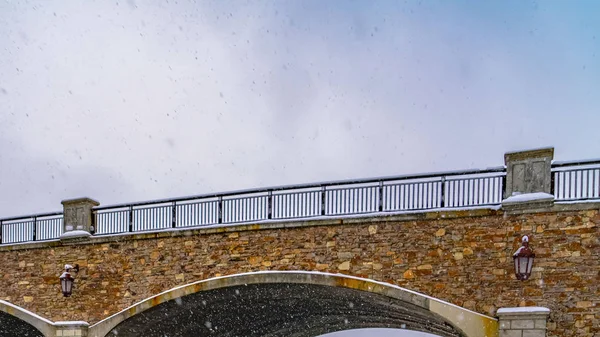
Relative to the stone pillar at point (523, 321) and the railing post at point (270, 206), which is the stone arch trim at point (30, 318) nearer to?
the railing post at point (270, 206)

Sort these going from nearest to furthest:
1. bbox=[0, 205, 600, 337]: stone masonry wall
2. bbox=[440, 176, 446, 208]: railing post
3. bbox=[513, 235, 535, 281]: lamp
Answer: bbox=[513, 235, 535, 281]: lamp < bbox=[0, 205, 600, 337]: stone masonry wall < bbox=[440, 176, 446, 208]: railing post

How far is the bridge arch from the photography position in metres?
11.9

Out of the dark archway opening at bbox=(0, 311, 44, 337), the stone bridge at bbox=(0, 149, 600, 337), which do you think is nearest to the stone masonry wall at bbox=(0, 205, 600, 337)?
the stone bridge at bbox=(0, 149, 600, 337)

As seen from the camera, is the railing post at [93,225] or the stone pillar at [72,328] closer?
the stone pillar at [72,328]

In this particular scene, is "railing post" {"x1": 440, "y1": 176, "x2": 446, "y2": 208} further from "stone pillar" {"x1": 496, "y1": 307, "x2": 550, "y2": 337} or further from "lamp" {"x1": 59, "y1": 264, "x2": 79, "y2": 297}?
"lamp" {"x1": 59, "y1": 264, "x2": 79, "y2": 297}

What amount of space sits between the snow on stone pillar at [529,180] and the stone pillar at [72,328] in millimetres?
10215

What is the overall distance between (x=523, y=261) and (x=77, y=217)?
1079 centimetres

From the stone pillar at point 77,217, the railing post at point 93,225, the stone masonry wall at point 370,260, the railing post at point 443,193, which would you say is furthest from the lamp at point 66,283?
the railing post at point 443,193

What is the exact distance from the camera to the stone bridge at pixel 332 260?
1092 centimetres

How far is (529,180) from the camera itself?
11.1 m

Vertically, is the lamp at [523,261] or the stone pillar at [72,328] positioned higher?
the lamp at [523,261]

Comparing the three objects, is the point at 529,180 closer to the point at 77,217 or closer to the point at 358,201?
the point at 358,201

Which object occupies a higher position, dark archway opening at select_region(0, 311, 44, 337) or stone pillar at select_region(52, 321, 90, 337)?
stone pillar at select_region(52, 321, 90, 337)

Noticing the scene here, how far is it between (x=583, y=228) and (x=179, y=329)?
11.1 metres
